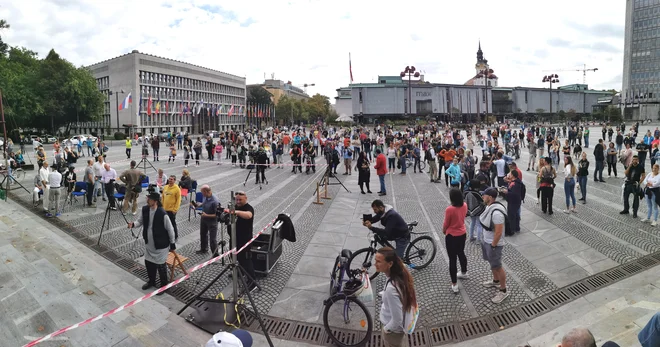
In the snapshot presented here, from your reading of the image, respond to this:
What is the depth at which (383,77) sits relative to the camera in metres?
109

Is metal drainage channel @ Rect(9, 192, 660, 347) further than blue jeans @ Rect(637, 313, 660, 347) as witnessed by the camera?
Yes

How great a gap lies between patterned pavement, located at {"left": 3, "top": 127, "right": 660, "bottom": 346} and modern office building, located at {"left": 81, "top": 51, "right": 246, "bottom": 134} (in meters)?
56.3

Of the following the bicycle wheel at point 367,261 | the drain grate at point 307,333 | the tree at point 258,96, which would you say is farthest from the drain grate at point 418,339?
the tree at point 258,96

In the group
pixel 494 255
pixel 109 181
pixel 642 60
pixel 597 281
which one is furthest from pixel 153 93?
pixel 642 60

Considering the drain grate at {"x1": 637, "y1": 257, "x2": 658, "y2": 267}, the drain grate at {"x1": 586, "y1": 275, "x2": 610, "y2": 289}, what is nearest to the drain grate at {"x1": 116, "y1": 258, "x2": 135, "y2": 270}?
the drain grate at {"x1": 586, "y1": 275, "x2": 610, "y2": 289}

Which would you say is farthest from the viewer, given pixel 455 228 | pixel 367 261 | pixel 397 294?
pixel 367 261

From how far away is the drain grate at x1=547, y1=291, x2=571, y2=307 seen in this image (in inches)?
235

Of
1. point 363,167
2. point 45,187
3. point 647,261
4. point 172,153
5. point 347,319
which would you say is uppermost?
point 172,153

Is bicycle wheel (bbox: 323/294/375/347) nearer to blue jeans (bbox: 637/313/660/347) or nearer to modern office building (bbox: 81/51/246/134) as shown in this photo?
blue jeans (bbox: 637/313/660/347)

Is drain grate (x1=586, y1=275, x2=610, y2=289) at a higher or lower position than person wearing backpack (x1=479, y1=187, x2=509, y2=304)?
lower

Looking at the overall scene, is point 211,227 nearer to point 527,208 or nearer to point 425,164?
point 527,208

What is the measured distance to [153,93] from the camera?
75438 mm

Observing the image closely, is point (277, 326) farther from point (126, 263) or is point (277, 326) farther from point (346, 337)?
point (126, 263)

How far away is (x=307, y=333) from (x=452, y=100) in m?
110
